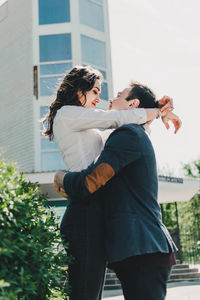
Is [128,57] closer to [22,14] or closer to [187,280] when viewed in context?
[22,14]

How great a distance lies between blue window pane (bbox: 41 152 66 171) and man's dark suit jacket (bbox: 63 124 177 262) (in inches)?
522

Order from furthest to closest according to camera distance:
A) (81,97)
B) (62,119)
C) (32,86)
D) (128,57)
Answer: (128,57) → (32,86) → (81,97) → (62,119)

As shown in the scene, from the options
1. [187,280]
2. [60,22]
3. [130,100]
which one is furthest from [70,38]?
[130,100]

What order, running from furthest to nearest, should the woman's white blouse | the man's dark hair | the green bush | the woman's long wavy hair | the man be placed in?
the man's dark hair → the woman's long wavy hair → the woman's white blouse → the man → the green bush

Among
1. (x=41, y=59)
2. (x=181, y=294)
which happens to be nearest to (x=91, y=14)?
(x=41, y=59)

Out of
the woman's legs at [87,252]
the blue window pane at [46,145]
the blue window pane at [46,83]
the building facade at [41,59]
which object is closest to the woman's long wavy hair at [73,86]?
the woman's legs at [87,252]

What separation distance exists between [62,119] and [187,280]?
12.2 meters

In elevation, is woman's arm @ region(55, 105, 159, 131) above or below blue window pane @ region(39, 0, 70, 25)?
below

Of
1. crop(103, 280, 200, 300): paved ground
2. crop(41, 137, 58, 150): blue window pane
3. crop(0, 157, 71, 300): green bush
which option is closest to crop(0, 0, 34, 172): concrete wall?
crop(41, 137, 58, 150): blue window pane

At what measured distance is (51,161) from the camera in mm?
15656

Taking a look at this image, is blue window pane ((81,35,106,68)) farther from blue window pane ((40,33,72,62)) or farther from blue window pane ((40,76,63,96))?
blue window pane ((40,76,63,96))

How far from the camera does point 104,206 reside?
235 centimetres

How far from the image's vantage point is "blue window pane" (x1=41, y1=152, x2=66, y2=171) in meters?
15.6

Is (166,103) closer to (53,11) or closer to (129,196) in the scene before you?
(129,196)
